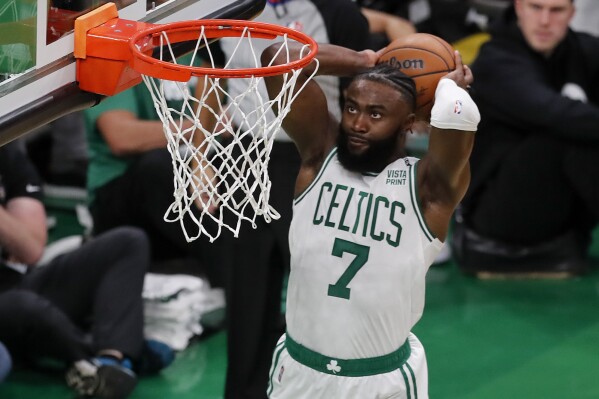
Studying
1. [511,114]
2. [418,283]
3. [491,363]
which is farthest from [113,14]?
[511,114]

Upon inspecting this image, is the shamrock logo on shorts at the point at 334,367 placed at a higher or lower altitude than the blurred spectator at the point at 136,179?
higher

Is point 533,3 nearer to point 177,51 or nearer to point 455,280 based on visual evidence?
point 455,280

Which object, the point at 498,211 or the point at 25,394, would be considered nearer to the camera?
the point at 25,394

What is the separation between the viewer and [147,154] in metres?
6.75

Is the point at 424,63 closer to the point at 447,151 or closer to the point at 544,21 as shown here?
the point at 447,151

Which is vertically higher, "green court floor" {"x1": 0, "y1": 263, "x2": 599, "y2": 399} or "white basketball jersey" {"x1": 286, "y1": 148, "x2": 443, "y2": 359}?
"white basketball jersey" {"x1": 286, "y1": 148, "x2": 443, "y2": 359}

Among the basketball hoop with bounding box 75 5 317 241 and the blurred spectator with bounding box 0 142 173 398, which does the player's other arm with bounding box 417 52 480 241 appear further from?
the blurred spectator with bounding box 0 142 173 398

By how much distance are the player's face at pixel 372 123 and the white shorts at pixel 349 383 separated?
0.75 meters

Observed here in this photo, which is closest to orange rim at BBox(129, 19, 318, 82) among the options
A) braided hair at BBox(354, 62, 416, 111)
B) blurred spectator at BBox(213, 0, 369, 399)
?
braided hair at BBox(354, 62, 416, 111)

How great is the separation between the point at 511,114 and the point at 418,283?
122 inches

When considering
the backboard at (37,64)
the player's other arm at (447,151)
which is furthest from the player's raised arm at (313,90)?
the backboard at (37,64)

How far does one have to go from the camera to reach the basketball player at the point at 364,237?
169 inches

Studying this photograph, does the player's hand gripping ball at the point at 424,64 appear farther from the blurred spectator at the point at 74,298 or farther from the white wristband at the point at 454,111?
the blurred spectator at the point at 74,298

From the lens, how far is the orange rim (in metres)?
3.92
